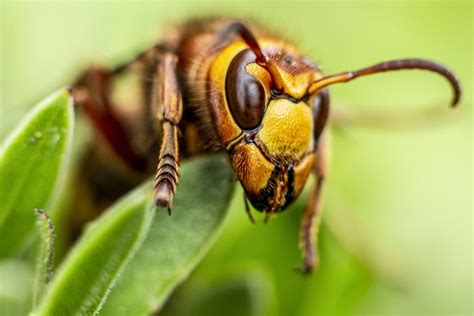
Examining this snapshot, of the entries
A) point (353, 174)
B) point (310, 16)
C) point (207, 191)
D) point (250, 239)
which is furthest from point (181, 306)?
point (310, 16)

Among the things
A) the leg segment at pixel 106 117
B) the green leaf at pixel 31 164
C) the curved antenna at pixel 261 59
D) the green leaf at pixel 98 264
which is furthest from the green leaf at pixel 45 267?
the leg segment at pixel 106 117

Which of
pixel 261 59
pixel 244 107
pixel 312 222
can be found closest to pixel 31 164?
pixel 244 107

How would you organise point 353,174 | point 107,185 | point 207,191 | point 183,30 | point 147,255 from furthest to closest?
1. point 353,174
2. point 107,185
3. point 183,30
4. point 207,191
5. point 147,255

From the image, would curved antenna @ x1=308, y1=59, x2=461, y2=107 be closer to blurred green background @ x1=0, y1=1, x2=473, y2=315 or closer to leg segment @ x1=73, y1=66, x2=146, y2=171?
blurred green background @ x1=0, y1=1, x2=473, y2=315

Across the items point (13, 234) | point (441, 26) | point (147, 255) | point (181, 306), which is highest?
point (13, 234)

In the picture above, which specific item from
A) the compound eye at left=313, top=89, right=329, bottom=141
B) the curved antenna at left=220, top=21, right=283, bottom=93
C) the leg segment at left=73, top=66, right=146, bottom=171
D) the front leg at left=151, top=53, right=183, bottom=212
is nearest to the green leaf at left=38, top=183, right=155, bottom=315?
the front leg at left=151, top=53, right=183, bottom=212

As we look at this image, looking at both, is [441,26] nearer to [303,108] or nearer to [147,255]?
[303,108]

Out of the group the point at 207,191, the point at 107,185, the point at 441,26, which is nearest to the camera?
the point at 207,191
